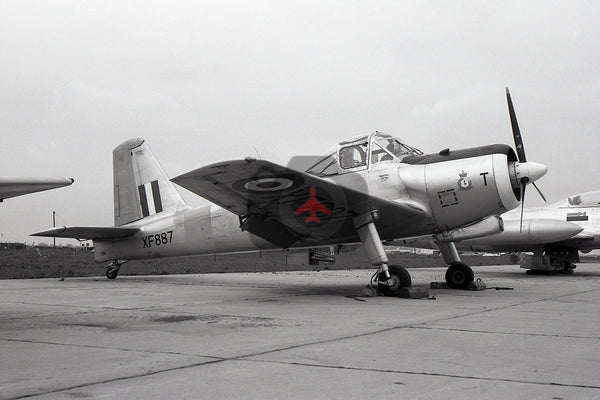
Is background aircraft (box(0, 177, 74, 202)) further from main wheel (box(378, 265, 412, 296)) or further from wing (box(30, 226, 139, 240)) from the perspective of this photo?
wing (box(30, 226, 139, 240))

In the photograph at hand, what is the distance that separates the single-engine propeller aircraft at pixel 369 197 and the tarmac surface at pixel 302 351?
1844 mm

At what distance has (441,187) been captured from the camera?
30.6 feet

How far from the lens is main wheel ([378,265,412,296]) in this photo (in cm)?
889

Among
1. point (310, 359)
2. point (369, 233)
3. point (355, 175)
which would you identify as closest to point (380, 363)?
point (310, 359)

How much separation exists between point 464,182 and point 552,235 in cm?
904

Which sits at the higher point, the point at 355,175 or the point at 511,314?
the point at 355,175

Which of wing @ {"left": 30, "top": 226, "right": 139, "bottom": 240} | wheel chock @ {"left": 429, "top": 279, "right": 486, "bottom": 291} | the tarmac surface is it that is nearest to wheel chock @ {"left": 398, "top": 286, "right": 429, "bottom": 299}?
the tarmac surface

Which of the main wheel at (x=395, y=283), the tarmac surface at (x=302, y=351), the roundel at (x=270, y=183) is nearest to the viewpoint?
the tarmac surface at (x=302, y=351)

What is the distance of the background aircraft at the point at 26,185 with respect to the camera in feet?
13.7

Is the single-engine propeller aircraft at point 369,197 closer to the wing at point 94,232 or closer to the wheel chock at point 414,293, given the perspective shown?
the wheel chock at point 414,293

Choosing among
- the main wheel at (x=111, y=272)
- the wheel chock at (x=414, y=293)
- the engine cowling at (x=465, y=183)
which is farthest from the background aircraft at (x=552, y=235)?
the main wheel at (x=111, y=272)

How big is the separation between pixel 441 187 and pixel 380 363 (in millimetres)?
6015

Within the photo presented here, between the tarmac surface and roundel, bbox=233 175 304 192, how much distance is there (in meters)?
1.83

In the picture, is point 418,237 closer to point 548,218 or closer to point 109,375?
point 109,375
